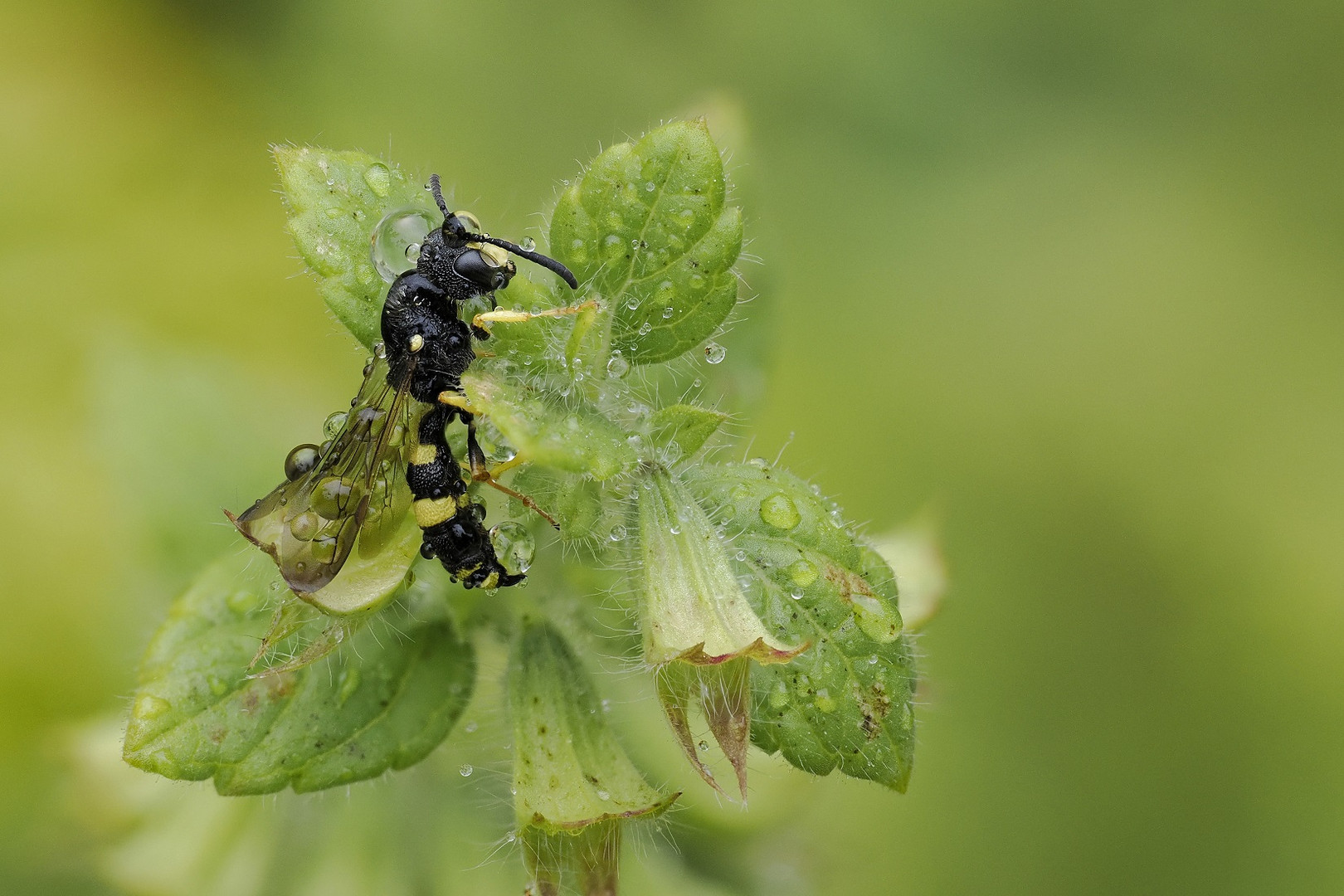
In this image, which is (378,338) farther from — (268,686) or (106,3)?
(106,3)

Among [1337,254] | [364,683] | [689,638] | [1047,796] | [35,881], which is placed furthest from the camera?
[1337,254]

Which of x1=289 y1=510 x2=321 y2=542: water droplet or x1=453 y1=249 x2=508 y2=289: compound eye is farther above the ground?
x1=453 y1=249 x2=508 y2=289: compound eye

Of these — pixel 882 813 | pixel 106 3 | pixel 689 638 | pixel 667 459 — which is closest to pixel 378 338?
pixel 667 459

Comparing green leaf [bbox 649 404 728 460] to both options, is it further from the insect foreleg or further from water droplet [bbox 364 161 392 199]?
water droplet [bbox 364 161 392 199]

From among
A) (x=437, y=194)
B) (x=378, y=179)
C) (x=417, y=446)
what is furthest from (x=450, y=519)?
(x=437, y=194)

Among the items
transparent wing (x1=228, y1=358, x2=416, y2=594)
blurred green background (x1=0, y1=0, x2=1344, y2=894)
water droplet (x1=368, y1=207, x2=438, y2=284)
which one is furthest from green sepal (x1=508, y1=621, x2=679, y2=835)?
blurred green background (x1=0, y1=0, x2=1344, y2=894)

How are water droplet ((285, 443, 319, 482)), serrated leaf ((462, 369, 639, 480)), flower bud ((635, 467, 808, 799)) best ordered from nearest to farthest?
serrated leaf ((462, 369, 639, 480)) → flower bud ((635, 467, 808, 799)) → water droplet ((285, 443, 319, 482))
